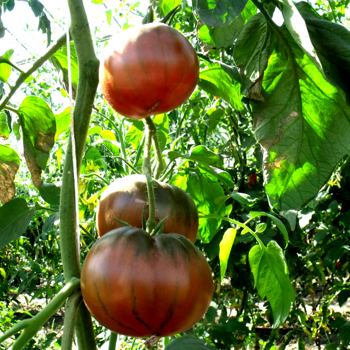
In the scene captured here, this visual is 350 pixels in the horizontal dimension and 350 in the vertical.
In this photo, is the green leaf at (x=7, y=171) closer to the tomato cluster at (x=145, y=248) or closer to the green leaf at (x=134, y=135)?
the green leaf at (x=134, y=135)

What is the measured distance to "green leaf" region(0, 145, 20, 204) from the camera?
831 mm

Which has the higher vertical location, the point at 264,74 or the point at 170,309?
the point at 264,74

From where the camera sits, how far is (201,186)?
85 centimetres

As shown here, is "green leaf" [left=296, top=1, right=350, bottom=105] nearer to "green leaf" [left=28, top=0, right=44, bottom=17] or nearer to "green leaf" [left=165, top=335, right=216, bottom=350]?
"green leaf" [left=165, top=335, right=216, bottom=350]

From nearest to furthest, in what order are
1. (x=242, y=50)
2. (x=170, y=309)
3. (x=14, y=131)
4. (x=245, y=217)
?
(x=170, y=309) → (x=242, y=50) → (x=14, y=131) → (x=245, y=217)

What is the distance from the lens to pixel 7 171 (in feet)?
2.77

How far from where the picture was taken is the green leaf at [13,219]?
643 mm

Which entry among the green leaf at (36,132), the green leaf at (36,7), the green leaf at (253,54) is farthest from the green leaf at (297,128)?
the green leaf at (36,7)

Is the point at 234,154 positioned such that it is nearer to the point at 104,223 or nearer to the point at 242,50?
the point at 242,50

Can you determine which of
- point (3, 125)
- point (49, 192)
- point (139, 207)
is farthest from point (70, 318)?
point (3, 125)

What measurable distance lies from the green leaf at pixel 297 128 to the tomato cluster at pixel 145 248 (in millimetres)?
152

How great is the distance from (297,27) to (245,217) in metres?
0.90

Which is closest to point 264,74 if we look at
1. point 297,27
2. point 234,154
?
point 297,27

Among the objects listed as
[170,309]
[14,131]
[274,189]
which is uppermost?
[14,131]
